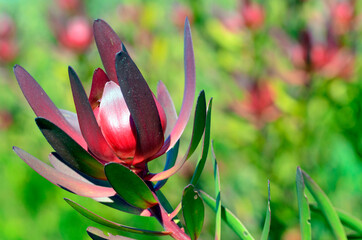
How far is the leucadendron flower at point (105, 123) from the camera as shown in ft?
0.85

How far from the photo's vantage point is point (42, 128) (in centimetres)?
26

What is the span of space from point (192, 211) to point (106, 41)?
0.13 meters

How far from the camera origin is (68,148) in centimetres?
26

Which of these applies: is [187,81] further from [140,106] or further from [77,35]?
[77,35]

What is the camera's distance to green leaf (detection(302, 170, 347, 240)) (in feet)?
0.95

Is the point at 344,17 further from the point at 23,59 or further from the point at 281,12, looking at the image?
the point at 23,59

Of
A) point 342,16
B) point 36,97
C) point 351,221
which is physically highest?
point 342,16

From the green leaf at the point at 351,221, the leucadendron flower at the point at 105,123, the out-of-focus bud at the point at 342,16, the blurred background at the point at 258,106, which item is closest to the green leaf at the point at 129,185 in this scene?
the leucadendron flower at the point at 105,123

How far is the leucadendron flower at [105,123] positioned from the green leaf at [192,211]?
0.02 meters

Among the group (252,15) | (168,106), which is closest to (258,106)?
(252,15)

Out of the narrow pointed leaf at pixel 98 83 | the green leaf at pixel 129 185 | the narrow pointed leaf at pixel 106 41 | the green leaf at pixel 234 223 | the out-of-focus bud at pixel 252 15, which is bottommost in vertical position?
the green leaf at pixel 234 223

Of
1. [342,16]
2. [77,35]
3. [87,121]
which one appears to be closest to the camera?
[87,121]

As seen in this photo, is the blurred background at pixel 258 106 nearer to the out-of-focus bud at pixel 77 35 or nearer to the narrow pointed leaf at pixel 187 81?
the out-of-focus bud at pixel 77 35

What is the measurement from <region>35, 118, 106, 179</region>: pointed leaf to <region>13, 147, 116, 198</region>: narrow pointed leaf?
13 mm
